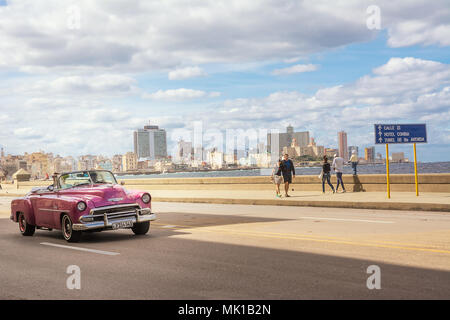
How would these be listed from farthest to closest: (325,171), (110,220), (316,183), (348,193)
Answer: (316,183)
(325,171)
(348,193)
(110,220)

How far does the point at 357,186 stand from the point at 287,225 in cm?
1242

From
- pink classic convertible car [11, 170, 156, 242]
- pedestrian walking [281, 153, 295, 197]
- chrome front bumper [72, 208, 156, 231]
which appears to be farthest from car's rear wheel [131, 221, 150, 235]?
pedestrian walking [281, 153, 295, 197]

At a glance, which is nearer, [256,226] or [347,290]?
[347,290]

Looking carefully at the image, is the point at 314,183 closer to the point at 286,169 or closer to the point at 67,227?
the point at 286,169

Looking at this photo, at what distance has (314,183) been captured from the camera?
2738cm

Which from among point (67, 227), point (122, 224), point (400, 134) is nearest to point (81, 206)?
point (67, 227)

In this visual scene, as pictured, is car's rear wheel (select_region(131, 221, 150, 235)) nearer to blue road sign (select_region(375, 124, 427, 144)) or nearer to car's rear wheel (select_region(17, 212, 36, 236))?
car's rear wheel (select_region(17, 212, 36, 236))

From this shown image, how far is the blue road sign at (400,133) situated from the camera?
20656 mm

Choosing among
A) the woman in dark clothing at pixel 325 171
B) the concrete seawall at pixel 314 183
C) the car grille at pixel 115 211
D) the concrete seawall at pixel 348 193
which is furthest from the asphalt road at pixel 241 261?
the woman in dark clothing at pixel 325 171

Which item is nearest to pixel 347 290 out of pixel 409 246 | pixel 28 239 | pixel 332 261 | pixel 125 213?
pixel 332 261

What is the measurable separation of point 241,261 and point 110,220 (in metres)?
4.07
